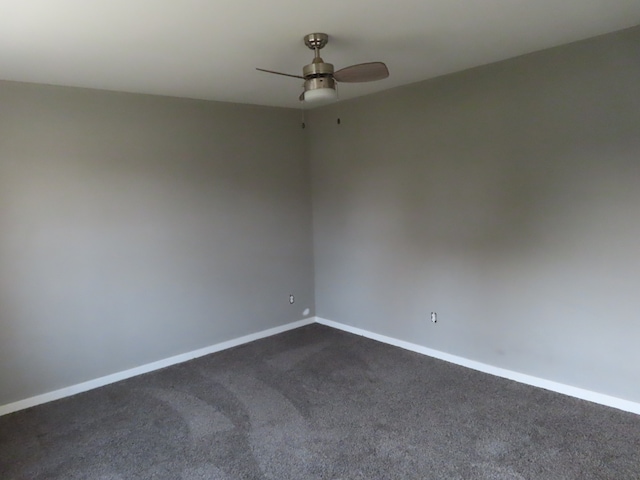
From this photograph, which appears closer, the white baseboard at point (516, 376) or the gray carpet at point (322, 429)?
the gray carpet at point (322, 429)

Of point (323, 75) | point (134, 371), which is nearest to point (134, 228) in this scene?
point (134, 371)

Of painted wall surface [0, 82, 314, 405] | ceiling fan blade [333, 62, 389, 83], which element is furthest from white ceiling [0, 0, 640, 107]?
painted wall surface [0, 82, 314, 405]

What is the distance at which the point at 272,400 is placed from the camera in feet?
10.9

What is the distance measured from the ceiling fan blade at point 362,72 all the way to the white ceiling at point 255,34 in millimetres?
225

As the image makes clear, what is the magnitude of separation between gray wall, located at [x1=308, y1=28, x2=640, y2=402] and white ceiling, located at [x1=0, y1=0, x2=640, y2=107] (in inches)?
13.7

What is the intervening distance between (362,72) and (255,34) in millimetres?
647

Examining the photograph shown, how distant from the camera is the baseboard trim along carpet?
3.12 meters

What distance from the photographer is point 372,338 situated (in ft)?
15.2

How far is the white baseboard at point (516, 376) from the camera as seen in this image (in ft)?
9.89

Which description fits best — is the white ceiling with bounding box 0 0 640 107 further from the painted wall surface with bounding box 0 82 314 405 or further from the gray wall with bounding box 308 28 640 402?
the painted wall surface with bounding box 0 82 314 405

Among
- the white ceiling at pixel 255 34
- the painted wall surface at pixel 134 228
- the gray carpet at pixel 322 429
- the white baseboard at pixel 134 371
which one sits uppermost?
the white ceiling at pixel 255 34

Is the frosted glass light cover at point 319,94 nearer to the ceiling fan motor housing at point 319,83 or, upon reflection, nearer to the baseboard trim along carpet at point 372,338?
the ceiling fan motor housing at point 319,83

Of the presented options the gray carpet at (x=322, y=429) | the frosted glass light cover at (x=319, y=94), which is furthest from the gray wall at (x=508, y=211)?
the frosted glass light cover at (x=319, y=94)

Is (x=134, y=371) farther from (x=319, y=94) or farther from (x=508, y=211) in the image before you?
(x=508, y=211)
